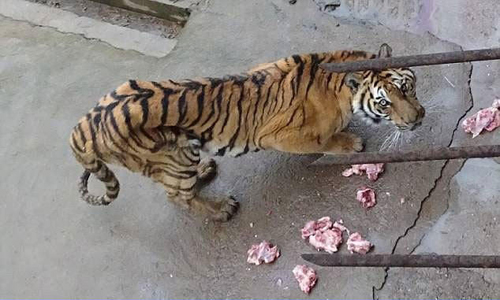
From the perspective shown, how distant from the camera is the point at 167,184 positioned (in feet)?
11.6

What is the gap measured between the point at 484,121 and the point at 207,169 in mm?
1312

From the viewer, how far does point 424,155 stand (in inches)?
86.9

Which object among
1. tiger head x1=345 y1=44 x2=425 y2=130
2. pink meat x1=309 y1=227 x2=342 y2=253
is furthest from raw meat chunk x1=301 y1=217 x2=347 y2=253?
tiger head x1=345 y1=44 x2=425 y2=130

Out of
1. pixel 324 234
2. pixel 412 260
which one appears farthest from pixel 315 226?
pixel 412 260

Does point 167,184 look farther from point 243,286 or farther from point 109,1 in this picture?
point 109,1

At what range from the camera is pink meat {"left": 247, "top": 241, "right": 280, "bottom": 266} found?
137 inches

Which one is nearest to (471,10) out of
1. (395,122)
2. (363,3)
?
(363,3)

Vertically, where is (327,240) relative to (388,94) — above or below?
below

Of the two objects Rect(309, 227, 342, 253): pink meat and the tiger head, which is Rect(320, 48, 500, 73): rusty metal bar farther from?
Rect(309, 227, 342, 253): pink meat

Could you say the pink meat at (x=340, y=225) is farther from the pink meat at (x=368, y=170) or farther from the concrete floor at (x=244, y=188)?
the pink meat at (x=368, y=170)

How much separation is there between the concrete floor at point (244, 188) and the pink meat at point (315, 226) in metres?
0.05

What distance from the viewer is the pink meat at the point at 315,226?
3.51 meters

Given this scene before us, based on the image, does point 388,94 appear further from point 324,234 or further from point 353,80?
point 324,234

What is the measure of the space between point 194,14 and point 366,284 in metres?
1.93
